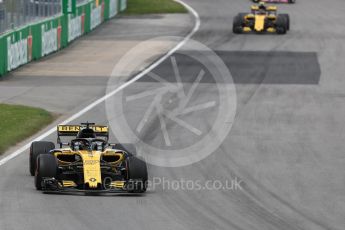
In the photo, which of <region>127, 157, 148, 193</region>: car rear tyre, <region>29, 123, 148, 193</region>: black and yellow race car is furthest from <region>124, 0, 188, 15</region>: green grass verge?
<region>127, 157, 148, 193</region>: car rear tyre

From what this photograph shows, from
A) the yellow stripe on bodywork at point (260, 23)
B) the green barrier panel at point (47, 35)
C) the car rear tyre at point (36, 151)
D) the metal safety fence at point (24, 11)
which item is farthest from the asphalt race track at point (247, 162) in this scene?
the metal safety fence at point (24, 11)

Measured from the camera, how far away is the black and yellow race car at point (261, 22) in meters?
54.4

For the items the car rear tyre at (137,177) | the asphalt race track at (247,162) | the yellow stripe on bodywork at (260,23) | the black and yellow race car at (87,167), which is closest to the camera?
the asphalt race track at (247,162)

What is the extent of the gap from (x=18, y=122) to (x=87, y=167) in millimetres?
8729

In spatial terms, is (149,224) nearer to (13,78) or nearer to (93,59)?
(13,78)

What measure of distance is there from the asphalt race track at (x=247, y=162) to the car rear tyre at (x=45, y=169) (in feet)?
1.05

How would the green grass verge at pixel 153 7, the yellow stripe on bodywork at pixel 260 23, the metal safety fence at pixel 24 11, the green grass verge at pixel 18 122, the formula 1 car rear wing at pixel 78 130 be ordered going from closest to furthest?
the formula 1 car rear wing at pixel 78 130, the green grass verge at pixel 18 122, the metal safety fence at pixel 24 11, the yellow stripe on bodywork at pixel 260 23, the green grass verge at pixel 153 7

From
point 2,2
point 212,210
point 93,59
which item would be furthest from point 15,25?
point 212,210

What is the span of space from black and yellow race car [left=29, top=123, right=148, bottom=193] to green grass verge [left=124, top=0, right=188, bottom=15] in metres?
43.7

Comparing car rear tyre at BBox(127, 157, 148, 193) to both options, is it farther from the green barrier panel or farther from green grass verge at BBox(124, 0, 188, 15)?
green grass verge at BBox(124, 0, 188, 15)

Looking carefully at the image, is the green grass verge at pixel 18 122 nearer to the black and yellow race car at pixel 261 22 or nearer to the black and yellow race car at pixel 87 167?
the black and yellow race car at pixel 87 167

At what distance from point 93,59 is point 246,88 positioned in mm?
9679

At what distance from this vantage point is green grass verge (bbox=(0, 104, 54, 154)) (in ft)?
86.0

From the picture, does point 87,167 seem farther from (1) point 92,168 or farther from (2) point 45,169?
(2) point 45,169
